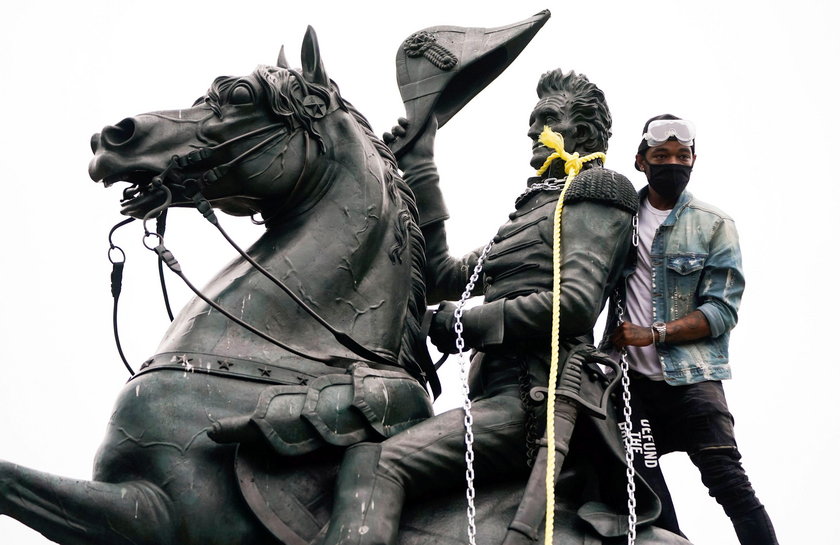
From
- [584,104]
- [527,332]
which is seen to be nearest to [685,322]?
[527,332]

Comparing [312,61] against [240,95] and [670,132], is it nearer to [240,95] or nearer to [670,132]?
[240,95]

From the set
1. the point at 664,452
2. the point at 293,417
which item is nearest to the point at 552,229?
the point at 664,452

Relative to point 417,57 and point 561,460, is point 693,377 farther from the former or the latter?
point 417,57

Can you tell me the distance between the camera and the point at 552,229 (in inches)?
367

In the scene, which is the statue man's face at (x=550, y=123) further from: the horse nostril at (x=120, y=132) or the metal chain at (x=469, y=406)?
the horse nostril at (x=120, y=132)

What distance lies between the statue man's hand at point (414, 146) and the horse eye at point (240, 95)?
6.16 feet

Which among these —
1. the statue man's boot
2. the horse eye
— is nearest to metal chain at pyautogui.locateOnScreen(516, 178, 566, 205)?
the horse eye

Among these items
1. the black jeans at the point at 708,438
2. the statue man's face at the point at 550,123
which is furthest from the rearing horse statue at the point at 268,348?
the statue man's face at the point at 550,123

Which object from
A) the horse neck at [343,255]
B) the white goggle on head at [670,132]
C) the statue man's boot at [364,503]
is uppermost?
the white goggle on head at [670,132]

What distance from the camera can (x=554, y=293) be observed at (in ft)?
29.0

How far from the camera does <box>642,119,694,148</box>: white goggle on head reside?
31.9ft

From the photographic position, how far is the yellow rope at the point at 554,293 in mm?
8289

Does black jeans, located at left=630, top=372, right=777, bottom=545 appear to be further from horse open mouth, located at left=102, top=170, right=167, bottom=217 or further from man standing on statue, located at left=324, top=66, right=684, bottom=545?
horse open mouth, located at left=102, top=170, right=167, bottom=217

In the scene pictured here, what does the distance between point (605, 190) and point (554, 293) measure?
31.2 inches
